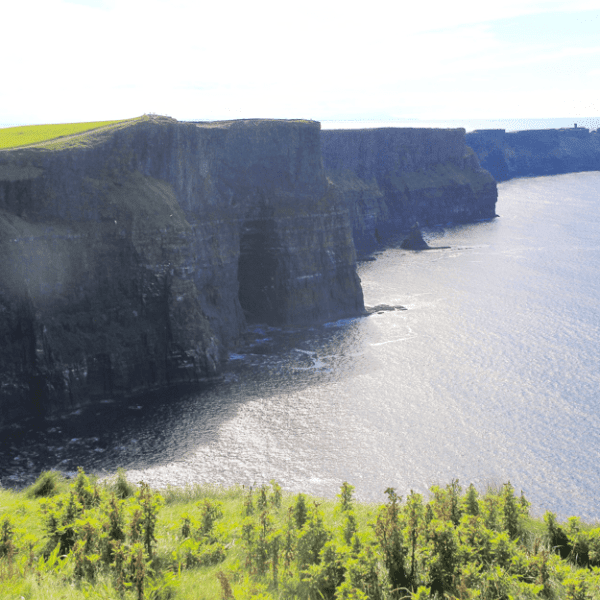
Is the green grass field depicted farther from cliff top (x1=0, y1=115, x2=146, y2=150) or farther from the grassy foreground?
the grassy foreground

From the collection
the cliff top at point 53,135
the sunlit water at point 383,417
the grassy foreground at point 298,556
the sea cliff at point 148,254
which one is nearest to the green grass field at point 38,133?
the cliff top at point 53,135

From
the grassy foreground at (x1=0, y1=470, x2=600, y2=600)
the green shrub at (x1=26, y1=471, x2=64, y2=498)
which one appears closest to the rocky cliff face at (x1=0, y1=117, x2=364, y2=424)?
the green shrub at (x1=26, y1=471, x2=64, y2=498)

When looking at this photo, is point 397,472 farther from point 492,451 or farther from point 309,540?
point 309,540

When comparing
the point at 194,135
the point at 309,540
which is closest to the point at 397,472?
the point at 309,540

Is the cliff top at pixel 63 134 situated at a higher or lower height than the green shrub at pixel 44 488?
higher

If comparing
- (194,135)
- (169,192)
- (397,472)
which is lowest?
(397,472)

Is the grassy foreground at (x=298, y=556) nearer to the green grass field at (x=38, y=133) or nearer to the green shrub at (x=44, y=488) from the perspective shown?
the green shrub at (x=44, y=488)

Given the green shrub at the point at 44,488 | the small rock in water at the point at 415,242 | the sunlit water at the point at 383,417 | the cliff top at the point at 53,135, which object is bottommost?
the sunlit water at the point at 383,417
